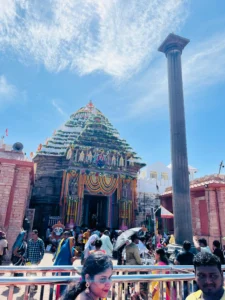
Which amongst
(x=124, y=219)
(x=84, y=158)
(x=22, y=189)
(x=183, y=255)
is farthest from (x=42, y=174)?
(x=183, y=255)

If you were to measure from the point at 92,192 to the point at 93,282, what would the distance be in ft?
65.0

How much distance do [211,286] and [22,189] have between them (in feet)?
35.3

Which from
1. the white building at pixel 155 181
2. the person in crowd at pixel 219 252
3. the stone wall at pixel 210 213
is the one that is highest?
the white building at pixel 155 181

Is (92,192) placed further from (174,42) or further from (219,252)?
(219,252)

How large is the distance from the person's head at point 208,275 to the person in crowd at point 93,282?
0.93 meters

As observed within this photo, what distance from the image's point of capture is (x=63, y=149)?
76.7 ft

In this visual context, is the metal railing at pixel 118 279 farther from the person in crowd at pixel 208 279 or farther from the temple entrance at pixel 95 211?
the temple entrance at pixel 95 211

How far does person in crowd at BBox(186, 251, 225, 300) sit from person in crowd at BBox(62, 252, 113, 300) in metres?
0.92

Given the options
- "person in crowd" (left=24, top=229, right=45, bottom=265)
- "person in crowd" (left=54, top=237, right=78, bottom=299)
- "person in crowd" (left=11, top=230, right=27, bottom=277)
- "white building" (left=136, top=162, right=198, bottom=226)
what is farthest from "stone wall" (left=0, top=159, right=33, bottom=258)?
"white building" (left=136, top=162, right=198, bottom=226)

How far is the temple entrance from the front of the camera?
874 inches

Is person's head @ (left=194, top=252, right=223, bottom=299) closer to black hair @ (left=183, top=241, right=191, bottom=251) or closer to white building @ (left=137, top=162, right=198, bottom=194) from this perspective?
black hair @ (left=183, top=241, right=191, bottom=251)

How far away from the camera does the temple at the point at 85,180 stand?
20344mm

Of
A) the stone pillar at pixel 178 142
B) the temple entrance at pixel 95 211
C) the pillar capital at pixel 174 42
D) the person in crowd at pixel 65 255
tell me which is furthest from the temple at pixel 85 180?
the person in crowd at pixel 65 255

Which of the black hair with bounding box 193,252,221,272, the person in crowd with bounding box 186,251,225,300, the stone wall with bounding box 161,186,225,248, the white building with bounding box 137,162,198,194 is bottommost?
the person in crowd with bounding box 186,251,225,300
